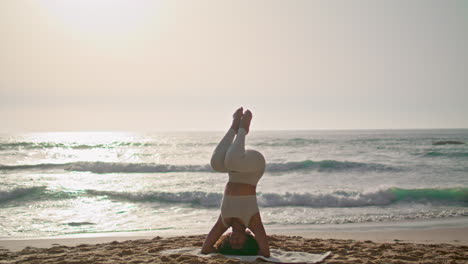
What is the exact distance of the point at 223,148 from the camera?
17.1ft

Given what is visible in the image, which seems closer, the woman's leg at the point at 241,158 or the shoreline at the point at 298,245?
the woman's leg at the point at 241,158

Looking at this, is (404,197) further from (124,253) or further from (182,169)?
(182,169)

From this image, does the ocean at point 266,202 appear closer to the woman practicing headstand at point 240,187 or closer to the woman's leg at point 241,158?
the woman practicing headstand at point 240,187

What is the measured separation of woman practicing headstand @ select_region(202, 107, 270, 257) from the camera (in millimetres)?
5067

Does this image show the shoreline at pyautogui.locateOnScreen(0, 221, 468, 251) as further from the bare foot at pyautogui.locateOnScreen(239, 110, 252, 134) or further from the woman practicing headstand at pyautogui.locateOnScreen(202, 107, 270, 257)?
the bare foot at pyautogui.locateOnScreen(239, 110, 252, 134)

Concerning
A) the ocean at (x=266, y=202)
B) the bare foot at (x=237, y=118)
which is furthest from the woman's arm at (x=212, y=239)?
the ocean at (x=266, y=202)

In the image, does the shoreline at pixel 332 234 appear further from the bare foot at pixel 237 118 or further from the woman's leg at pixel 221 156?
the bare foot at pixel 237 118

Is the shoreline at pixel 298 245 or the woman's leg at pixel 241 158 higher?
the woman's leg at pixel 241 158

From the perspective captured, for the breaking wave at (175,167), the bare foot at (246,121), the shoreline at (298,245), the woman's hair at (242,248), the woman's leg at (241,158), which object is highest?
the bare foot at (246,121)

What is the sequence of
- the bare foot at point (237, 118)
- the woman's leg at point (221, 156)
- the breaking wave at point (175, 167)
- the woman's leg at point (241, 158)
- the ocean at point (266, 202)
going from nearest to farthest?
the woman's leg at point (241, 158)
the woman's leg at point (221, 156)
the bare foot at point (237, 118)
the ocean at point (266, 202)
the breaking wave at point (175, 167)

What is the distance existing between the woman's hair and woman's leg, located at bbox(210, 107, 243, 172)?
101cm

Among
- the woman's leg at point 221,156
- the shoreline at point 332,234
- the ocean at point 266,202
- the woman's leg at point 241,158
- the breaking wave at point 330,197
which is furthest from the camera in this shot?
the breaking wave at point 330,197

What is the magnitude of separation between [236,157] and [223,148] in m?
0.29

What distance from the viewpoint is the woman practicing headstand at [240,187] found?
5.07 meters
